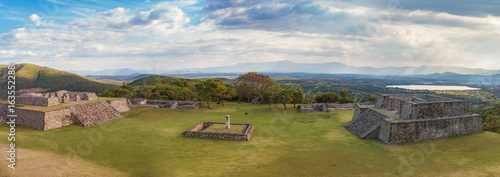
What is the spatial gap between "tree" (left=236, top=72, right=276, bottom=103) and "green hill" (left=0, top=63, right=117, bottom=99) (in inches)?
2584

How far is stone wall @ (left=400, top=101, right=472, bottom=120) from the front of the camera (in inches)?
669

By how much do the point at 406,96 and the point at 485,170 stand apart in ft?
46.0

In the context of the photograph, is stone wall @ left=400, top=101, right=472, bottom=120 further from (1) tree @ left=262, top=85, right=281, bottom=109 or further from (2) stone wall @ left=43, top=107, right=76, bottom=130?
(2) stone wall @ left=43, top=107, right=76, bottom=130

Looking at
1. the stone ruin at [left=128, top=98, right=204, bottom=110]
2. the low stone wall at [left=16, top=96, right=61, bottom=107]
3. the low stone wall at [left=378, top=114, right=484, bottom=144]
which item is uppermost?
the low stone wall at [left=16, top=96, right=61, bottom=107]

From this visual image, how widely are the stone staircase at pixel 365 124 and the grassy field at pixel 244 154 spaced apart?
3.32 feet

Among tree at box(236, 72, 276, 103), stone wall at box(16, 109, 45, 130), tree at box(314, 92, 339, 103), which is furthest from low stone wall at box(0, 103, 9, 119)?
tree at box(314, 92, 339, 103)

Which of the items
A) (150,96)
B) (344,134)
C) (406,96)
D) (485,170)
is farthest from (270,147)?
(150,96)

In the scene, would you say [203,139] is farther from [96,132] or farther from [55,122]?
[55,122]

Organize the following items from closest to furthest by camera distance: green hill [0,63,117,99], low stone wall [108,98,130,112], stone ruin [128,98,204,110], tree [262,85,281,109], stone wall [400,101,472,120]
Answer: stone wall [400,101,472,120], low stone wall [108,98,130,112], stone ruin [128,98,204,110], tree [262,85,281,109], green hill [0,63,117,99]

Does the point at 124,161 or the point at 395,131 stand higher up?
the point at 395,131

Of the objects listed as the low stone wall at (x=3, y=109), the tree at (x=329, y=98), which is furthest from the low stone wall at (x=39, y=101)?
the tree at (x=329, y=98)

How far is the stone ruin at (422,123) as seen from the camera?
52.9 feet

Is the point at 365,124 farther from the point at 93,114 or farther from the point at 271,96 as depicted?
the point at 93,114

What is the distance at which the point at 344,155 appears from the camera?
44.4 feet
